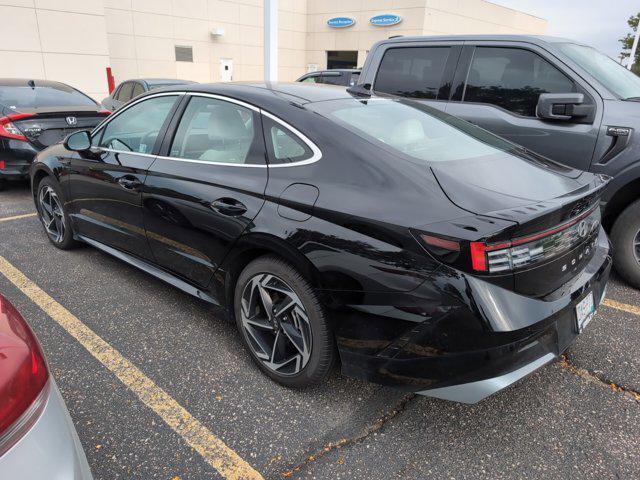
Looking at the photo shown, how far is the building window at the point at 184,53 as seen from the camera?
20517mm

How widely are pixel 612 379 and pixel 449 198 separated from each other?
1668 mm

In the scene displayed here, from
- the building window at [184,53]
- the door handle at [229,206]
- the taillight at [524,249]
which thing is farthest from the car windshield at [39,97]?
the building window at [184,53]

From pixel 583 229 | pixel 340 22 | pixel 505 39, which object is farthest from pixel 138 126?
pixel 340 22

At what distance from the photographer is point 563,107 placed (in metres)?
3.68

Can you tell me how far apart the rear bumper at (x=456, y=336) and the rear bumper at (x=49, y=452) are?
1.19 metres

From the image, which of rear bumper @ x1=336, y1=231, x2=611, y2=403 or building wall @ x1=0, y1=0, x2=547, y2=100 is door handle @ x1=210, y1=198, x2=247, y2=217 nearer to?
rear bumper @ x1=336, y1=231, x2=611, y2=403

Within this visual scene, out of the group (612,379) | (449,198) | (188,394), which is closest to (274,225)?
(449,198)

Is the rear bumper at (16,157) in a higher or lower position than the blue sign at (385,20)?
lower

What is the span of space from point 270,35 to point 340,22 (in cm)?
1502

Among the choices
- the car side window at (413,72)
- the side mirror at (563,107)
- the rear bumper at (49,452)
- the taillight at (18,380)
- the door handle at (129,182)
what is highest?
the car side window at (413,72)

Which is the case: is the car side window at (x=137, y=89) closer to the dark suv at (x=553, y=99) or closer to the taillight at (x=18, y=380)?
the dark suv at (x=553, y=99)

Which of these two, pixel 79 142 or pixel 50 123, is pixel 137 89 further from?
pixel 79 142

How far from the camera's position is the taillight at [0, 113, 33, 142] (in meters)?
5.94

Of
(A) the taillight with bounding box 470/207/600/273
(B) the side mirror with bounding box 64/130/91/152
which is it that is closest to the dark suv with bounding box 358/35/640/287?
(A) the taillight with bounding box 470/207/600/273
